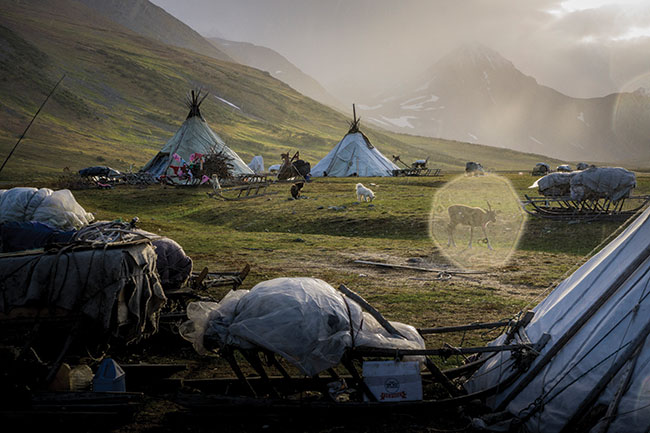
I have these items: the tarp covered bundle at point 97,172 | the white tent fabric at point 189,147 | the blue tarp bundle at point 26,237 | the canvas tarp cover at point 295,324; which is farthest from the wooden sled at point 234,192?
the canvas tarp cover at point 295,324

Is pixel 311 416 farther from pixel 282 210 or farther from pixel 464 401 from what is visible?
pixel 282 210

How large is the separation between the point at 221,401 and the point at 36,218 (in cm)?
617

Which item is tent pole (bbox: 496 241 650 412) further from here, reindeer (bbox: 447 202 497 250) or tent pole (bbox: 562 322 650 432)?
reindeer (bbox: 447 202 497 250)

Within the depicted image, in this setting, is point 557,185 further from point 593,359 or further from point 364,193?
point 593,359

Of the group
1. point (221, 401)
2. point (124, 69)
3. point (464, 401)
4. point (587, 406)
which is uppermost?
point (124, 69)

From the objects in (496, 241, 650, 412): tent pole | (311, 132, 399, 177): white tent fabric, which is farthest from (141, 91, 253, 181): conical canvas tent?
(496, 241, 650, 412): tent pole

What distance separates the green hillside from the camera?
64.9m

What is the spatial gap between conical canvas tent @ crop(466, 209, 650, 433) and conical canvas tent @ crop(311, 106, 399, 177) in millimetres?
42332

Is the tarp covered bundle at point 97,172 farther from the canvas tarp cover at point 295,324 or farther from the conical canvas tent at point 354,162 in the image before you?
the canvas tarp cover at point 295,324

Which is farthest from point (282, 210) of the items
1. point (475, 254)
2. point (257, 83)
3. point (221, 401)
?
point (257, 83)

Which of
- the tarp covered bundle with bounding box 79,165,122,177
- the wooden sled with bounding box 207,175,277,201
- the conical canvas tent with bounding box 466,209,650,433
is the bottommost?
the tarp covered bundle with bounding box 79,165,122,177

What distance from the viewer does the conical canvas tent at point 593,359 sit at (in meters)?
4.11

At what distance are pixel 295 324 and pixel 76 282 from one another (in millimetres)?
2787

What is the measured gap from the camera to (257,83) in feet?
544
